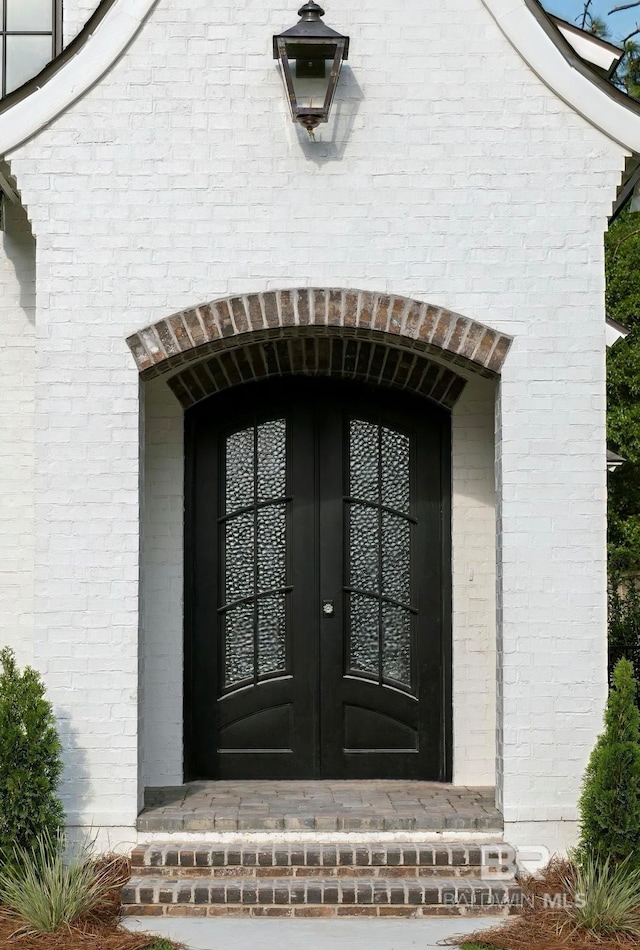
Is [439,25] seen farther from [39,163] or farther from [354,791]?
[354,791]

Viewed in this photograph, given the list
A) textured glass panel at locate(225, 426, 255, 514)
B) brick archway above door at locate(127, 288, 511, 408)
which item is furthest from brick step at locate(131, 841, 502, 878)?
brick archway above door at locate(127, 288, 511, 408)

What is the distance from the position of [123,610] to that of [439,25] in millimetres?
3728

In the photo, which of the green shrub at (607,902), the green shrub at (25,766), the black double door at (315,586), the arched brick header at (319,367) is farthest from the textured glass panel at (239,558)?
the green shrub at (607,902)

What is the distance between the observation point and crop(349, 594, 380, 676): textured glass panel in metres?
7.20

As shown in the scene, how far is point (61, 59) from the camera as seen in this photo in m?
6.20

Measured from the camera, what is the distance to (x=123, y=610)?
618cm

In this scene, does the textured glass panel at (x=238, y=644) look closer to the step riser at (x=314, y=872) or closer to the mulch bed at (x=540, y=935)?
the step riser at (x=314, y=872)

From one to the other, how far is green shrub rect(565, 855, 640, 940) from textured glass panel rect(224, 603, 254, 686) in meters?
2.47

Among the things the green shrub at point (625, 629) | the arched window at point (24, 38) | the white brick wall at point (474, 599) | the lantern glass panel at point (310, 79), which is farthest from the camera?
the green shrub at point (625, 629)

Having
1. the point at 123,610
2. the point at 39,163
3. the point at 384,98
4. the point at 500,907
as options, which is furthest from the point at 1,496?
the point at 500,907

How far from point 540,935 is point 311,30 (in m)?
4.73

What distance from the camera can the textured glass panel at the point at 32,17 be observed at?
7336mm

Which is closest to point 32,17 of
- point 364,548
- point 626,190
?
point 626,190

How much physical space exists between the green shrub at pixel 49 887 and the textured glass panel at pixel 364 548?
2.38 m
